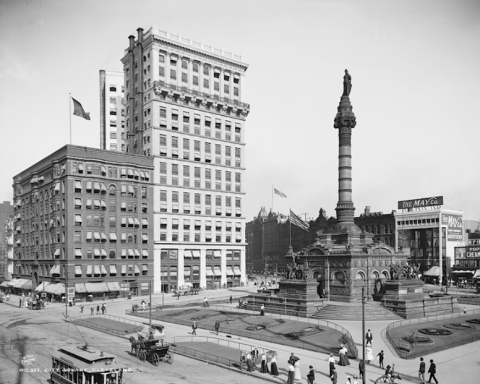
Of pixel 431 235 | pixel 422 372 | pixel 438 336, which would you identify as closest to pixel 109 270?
pixel 438 336

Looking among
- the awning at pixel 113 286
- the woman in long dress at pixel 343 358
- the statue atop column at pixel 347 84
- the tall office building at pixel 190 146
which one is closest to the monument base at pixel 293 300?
the woman in long dress at pixel 343 358

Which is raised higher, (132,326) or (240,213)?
(240,213)

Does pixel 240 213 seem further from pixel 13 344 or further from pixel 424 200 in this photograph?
pixel 13 344

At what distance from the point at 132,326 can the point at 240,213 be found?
56320mm

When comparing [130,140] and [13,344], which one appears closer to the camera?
[13,344]

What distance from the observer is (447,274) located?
112 m

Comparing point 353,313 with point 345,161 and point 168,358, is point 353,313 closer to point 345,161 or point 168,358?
point 345,161

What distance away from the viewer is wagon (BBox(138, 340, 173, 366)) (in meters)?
35.2

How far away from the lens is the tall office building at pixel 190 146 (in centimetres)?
9550

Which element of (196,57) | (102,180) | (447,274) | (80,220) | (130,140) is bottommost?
(447,274)

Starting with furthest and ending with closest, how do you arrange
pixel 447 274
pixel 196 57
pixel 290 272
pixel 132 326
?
pixel 447 274, pixel 196 57, pixel 290 272, pixel 132 326

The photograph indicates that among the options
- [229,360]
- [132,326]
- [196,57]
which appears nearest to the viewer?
[229,360]

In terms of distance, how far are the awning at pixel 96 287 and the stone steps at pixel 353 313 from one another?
39432mm

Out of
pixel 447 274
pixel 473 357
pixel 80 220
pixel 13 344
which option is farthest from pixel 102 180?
pixel 447 274
